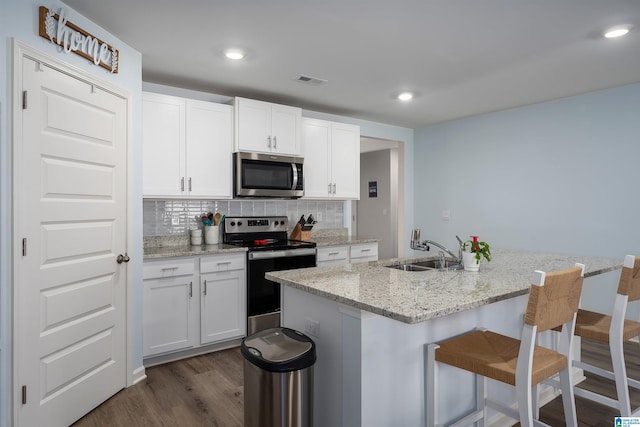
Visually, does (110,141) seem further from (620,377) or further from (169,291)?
(620,377)

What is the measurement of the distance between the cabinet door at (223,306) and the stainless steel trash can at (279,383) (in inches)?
64.0

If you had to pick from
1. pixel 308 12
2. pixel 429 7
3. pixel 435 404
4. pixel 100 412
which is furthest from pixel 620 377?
pixel 100 412

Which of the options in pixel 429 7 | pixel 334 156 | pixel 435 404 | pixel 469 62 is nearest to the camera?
pixel 435 404

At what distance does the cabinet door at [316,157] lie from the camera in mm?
4246

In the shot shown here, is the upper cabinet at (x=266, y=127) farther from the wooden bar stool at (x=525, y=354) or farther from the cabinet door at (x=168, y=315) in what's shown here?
the wooden bar stool at (x=525, y=354)

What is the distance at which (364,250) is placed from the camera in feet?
14.6

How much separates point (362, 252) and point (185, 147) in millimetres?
2169

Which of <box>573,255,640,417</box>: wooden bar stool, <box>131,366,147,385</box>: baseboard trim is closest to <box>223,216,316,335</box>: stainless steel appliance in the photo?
<box>131,366,147,385</box>: baseboard trim

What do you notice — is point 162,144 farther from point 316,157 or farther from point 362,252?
point 362,252

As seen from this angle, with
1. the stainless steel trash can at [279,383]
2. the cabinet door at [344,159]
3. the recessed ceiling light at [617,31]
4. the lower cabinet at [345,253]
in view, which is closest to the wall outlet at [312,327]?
the stainless steel trash can at [279,383]

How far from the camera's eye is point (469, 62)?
3070 mm

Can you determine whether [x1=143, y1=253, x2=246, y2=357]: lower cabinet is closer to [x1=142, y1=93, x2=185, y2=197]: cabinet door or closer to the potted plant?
[x1=142, y1=93, x2=185, y2=197]: cabinet door

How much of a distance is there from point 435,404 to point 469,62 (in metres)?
2.50

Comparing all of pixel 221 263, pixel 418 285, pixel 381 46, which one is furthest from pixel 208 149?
pixel 418 285
